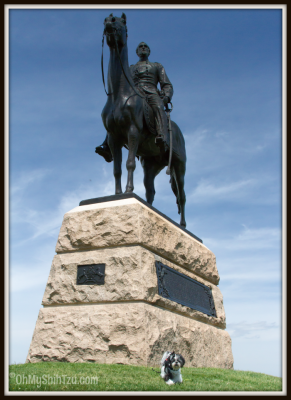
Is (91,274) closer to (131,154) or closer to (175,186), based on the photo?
(131,154)

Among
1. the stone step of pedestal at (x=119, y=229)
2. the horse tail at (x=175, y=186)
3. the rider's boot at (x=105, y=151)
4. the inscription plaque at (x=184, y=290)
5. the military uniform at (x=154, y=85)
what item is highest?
the military uniform at (x=154, y=85)

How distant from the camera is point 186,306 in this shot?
749cm

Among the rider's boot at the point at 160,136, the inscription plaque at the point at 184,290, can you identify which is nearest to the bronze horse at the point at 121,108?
the rider's boot at the point at 160,136

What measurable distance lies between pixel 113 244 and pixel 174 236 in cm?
147

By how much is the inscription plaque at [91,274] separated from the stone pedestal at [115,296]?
0.05 ft

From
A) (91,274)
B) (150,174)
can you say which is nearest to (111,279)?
(91,274)

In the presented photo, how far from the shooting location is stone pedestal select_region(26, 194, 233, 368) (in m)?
6.05

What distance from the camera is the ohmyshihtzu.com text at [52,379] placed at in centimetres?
448

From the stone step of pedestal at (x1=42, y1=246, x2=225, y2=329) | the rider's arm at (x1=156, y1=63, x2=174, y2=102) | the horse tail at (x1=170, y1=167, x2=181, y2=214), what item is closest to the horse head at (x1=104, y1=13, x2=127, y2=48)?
the rider's arm at (x1=156, y1=63, x2=174, y2=102)

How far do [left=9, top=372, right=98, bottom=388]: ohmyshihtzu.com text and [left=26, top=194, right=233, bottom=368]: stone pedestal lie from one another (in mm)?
1302

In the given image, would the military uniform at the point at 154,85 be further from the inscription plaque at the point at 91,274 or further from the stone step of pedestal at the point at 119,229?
the inscription plaque at the point at 91,274

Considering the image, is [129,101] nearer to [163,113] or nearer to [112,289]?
[163,113]

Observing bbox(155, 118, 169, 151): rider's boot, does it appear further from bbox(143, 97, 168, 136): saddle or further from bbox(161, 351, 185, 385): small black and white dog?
bbox(161, 351, 185, 385): small black and white dog

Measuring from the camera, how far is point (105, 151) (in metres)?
8.60
